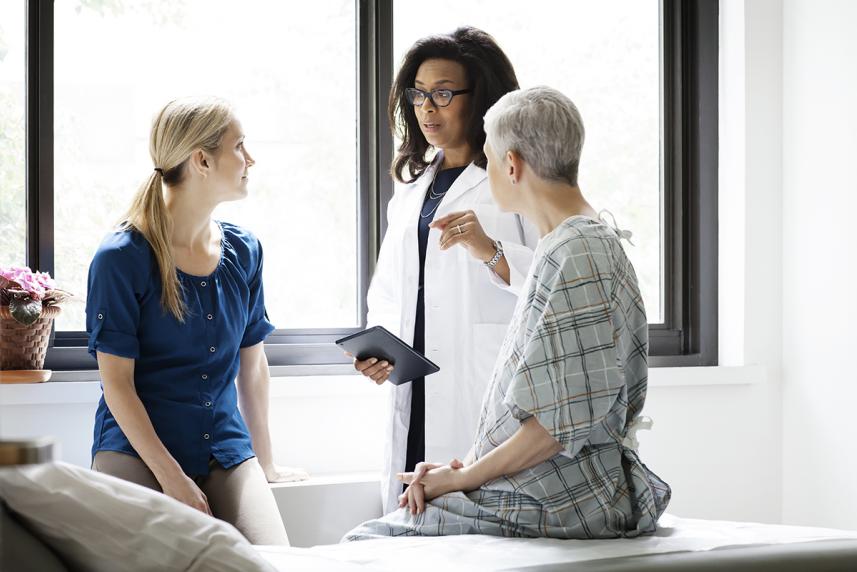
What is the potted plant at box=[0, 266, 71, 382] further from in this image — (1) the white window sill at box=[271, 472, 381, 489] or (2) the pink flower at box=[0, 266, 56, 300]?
(1) the white window sill at box=[271, 472, 381, 489]

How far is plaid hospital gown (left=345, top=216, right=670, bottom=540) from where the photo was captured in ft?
4.76

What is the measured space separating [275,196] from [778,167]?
5.34 feet

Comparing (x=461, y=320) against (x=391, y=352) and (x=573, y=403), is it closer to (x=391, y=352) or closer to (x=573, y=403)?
(x=391, y=352)

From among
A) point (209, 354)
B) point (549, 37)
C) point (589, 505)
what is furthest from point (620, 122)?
point (589, 505)

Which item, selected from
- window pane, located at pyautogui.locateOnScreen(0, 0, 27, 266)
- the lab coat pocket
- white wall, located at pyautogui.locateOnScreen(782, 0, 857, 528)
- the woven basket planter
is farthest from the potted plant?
white wall, located at pyautogui.locateOnScreen(782, 0, 857, 528)

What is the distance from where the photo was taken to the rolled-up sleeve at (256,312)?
2.24m

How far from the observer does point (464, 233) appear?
2.05 meters

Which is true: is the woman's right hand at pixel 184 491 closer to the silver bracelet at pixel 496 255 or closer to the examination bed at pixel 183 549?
the examination bed at pixel 183 549

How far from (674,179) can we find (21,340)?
2.14 metres

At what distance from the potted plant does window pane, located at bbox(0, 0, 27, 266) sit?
0.26 meters

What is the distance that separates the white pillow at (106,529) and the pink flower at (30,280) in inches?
58.2

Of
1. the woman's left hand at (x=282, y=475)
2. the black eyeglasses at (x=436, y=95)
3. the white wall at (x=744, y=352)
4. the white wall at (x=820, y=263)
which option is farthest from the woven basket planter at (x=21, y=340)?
the white wall at (x=820, y=263)

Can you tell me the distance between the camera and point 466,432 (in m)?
2.24

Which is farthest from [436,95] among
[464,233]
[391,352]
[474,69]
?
[391,352]
